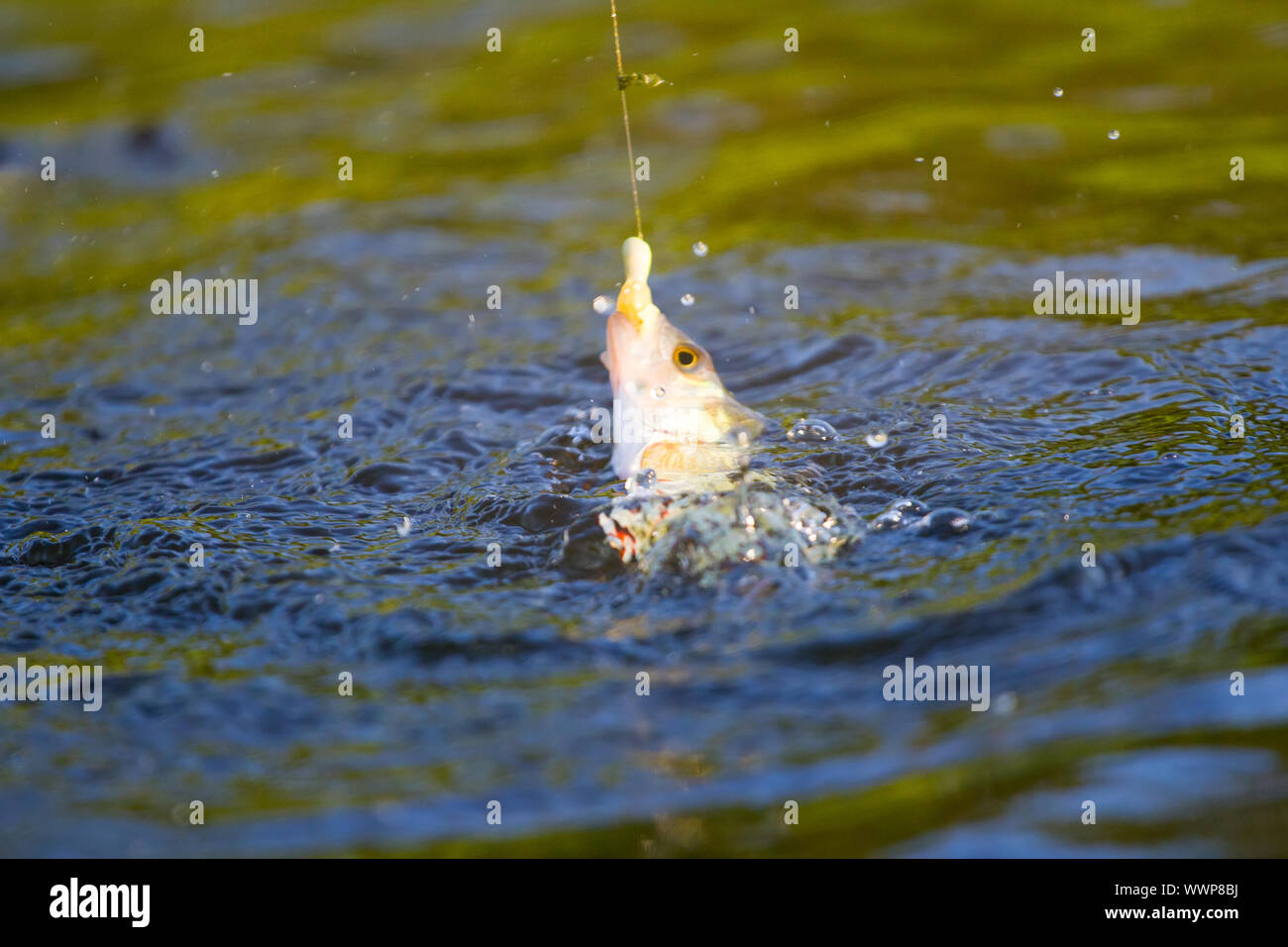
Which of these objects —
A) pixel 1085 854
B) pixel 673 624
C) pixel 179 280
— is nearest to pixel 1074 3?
pixel 179 280

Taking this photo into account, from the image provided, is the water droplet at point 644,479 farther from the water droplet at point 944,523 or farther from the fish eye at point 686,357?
the water droplet at point 944,523

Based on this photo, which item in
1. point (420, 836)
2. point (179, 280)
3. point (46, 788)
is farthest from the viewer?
point (179, 280)

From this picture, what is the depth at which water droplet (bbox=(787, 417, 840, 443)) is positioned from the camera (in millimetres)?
5336

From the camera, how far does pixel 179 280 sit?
761cm

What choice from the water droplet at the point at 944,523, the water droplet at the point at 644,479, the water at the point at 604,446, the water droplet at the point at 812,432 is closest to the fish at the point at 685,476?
the water droplet at the point at 644,479

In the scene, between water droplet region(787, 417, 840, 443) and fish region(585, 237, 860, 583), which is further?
water droplet region(787, 417, 840, 443)

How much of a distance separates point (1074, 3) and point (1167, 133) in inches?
75.0

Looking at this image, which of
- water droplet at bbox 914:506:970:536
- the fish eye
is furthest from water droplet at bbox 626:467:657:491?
water droplet at bbox 914:506:970:536

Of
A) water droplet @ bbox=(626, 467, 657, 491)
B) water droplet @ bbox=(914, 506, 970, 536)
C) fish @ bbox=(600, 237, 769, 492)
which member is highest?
fish @ bbox=(600, 237, 769, 492)

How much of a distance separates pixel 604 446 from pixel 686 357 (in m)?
0.89

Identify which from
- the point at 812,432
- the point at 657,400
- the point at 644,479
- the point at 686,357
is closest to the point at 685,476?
the point at 644,479

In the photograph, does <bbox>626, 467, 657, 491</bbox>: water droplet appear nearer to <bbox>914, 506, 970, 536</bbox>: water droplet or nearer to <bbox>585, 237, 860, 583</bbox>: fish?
<bbox>585, 237, 860, 583</bbox>: fish
